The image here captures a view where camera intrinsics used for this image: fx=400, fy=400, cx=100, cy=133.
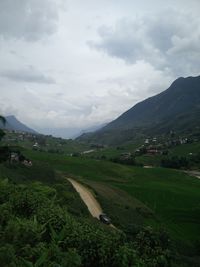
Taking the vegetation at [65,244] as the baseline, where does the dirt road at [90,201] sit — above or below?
below

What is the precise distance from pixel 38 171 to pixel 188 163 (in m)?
116

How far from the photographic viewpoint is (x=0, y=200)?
2794 centimetres

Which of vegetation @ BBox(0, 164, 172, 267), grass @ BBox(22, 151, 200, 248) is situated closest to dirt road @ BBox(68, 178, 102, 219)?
grass @ BBox(22, 151, 200, 248)

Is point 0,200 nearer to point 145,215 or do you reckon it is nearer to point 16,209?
point 16,209

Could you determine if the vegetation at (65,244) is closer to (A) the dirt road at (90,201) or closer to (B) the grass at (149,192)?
(B) the grass at (149,192)

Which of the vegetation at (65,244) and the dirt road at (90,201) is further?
the dirt road at (90,201)

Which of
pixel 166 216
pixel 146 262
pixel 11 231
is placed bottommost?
pixel 166 216

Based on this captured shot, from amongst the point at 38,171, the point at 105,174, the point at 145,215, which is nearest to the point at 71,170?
the point at 105,174

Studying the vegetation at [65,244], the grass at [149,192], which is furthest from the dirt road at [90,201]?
the vegetation at [65,244]

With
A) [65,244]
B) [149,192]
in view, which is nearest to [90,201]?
[149,192]

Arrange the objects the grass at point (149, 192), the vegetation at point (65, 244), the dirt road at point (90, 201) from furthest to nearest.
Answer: the grass at point (149, 192) → the dirt road at point (90, 201) → the vegetation at point (65, 244)

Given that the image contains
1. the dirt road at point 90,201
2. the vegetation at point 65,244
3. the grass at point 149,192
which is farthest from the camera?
the grass at point 149,192

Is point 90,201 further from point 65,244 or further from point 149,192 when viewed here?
point 65,244

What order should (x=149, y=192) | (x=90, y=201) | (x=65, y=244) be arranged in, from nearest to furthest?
(x=65, y=244)
(x=90, y=201)
(x=149, y=192)
